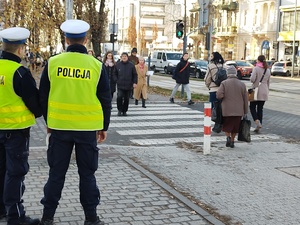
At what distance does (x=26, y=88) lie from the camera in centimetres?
447

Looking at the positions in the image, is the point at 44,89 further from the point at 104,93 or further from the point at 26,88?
the point at 104,93

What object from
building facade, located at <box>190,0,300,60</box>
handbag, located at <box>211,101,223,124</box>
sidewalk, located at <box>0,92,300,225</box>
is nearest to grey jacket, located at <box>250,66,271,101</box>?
sidewalk, located at <box>0,92,300,225</box>

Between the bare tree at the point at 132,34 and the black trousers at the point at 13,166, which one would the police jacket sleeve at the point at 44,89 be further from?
the bare tree at the point at 132,34

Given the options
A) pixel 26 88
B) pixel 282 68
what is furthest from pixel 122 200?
pixel 282 68

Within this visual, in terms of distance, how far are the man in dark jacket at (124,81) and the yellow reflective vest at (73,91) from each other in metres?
8.78

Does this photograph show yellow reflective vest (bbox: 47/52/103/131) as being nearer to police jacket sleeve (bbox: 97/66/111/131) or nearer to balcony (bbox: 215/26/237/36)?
police jacket sleeve (bbox: 97/66/111/131)

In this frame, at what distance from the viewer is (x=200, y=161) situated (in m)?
7.94

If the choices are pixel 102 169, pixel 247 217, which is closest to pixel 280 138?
pixel 102 169

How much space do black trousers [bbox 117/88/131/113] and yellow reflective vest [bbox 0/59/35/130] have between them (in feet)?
28.5

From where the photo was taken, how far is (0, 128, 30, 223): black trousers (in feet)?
14.6

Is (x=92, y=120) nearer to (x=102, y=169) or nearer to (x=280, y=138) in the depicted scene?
(x=102, y=169)

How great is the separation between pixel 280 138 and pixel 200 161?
3438 mm

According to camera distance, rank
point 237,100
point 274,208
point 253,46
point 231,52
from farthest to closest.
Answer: point 231,52 < point 253,46 < point 237,100 < point 274,208

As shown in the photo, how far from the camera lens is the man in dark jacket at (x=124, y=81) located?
521 inches
